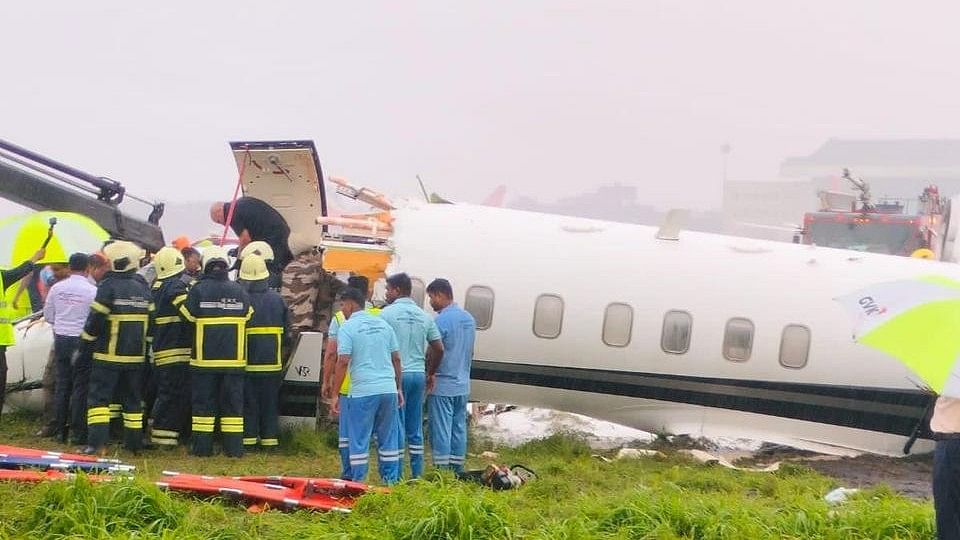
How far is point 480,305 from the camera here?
10320 mm

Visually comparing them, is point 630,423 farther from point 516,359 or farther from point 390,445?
point 390,445

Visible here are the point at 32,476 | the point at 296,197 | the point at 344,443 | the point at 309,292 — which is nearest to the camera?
the point at 32,476

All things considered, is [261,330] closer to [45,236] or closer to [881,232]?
[45,236]

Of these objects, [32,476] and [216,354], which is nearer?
[32,476]

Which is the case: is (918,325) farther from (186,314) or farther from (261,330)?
(186,314)

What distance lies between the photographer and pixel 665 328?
402 inches

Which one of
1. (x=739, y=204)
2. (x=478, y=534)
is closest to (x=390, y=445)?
(x=478, y=534)

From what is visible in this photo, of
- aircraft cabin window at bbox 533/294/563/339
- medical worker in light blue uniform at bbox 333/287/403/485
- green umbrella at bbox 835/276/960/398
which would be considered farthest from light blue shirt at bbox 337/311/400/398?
green umbrella at bbox 835/276/960/398

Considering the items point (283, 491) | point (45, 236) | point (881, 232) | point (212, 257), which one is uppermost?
point (881, 232)

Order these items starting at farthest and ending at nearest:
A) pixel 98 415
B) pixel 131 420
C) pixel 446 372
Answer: pixel 131 420 < pixel 98 415 < pixel 446 372

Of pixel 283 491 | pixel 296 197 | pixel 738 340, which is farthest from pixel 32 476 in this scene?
pixel 738 340

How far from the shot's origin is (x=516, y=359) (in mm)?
10328

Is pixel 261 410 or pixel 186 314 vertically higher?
pixel 186 314

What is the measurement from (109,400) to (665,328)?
217 inches
